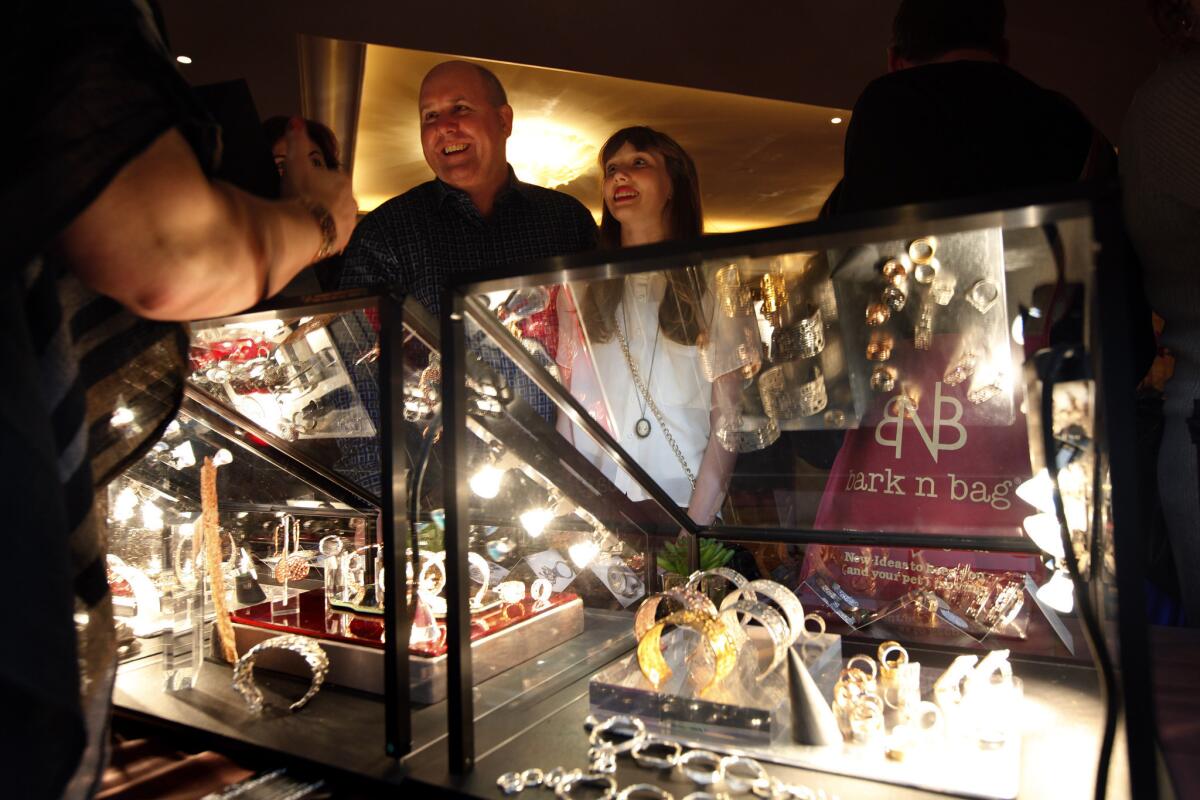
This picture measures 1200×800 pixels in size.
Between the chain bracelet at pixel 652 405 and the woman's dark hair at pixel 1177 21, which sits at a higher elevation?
the woman's dark hair at pixel 1177 21

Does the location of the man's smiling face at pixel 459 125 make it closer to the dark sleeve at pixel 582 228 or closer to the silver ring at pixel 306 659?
the dark sleeve at pixel 582 228

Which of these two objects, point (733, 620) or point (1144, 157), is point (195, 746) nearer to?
point (733, 620)

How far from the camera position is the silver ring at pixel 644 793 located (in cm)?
85

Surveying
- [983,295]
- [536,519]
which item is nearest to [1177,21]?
[983,295]

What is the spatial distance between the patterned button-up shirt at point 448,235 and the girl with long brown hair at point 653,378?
832 millimetres

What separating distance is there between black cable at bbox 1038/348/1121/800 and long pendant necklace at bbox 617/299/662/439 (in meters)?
0.54

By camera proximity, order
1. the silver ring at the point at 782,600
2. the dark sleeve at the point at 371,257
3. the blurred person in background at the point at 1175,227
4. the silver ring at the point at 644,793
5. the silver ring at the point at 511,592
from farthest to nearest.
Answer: the dark sleeve at the point at 371,257 → the silver ring at the point at 511,592 → the blurred person in background at the point at 1175,227 → the silver ring at the point at 782,600 → the silver ring at the point at 644,793

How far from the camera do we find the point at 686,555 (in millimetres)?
1538

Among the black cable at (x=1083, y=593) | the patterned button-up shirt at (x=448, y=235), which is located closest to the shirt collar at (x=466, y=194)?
the patterned button-up shirt at (x=448, y=235)

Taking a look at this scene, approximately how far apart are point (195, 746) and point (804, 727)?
79 cm

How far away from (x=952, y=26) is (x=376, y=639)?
1547mm

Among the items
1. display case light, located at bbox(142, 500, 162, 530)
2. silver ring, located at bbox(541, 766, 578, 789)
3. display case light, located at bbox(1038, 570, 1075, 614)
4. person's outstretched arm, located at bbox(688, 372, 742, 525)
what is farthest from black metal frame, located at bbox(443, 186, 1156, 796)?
display case light, located at bbox(142, 500, 162, 530)

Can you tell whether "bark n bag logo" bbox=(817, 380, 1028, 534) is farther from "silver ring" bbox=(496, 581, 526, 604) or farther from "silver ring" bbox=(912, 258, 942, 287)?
"silver ring" bbox=(496, 581, 526, 604)

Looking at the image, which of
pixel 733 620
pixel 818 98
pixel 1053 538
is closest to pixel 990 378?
pixel 1053 538
